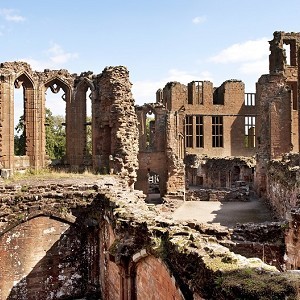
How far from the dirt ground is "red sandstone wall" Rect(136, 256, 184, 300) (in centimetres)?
921

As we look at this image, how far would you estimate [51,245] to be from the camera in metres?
11.2

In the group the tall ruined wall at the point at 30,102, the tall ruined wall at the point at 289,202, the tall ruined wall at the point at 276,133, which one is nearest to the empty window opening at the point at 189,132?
the tall ruined wall at the point at 276,133

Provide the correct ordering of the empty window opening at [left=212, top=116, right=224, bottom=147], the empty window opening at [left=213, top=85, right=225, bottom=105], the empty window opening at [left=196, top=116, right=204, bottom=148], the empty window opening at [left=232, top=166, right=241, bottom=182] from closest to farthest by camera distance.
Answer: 1. the empty window opening at [left=232, top=166, right=241, bottom=182]
2. the empty window opening at [left=196, top=116, right=204, bottom=148]
3. the empty window opening at [left=212, top=116, right=224, bottom=147]
4. the empty window opening at [left=213, top=85, right=225, bottom=105]

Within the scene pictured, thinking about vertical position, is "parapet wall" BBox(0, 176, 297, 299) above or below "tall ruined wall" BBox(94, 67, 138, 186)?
below

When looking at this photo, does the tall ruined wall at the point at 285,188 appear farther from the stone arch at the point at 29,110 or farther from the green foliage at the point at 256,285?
the stone arch at the point at 29,110

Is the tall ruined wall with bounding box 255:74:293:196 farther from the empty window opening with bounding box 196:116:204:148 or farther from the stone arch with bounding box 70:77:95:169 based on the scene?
the empty window opening with bounding box 196:116:204:148

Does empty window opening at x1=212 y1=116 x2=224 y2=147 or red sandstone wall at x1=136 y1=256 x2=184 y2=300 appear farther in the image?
empty window opening at x1=212 y1=116 x2=224 y2=147

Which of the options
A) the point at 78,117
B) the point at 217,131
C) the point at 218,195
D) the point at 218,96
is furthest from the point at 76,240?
the point at 218,96

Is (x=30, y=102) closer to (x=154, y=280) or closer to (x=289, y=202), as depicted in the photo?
(x=289, y=202)

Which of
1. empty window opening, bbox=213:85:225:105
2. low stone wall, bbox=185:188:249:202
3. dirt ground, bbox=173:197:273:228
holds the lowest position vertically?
dirt ground, bbox=173:197:273:228

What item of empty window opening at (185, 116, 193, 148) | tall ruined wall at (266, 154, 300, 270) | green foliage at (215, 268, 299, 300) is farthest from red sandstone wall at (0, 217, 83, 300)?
empty window opening at (185, 116, 193, 148)

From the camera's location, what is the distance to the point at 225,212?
21906 mm

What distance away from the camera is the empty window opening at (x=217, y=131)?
45406 millimetres

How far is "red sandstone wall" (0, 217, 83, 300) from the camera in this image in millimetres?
10695
